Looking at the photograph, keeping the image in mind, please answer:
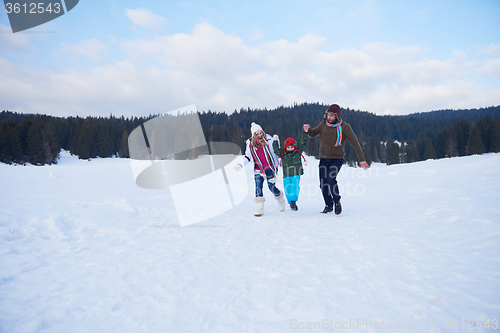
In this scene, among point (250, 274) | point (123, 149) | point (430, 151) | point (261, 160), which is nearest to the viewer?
point (250, 274)

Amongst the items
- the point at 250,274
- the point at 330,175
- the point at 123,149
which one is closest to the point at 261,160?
the point at 330,175

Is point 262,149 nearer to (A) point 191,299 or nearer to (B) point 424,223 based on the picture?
(B) point 424,223

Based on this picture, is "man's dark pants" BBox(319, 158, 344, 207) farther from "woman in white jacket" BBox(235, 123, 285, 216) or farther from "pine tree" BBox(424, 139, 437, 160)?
"pine tree" BBox(424, 139, 437, 160)

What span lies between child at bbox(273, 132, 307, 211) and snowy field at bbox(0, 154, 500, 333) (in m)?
1.60

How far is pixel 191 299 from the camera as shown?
2275 millimetres

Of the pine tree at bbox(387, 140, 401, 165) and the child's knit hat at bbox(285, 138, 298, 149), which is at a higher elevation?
the child's knit hat at bbox(285, 138, 298, 149)

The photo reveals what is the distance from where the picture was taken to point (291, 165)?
21.0ft

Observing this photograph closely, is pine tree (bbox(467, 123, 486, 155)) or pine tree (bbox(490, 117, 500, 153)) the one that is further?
pine tree (bbox(467, 123, 486, 155))

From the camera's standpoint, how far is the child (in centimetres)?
636

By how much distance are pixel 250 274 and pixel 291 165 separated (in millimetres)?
4003

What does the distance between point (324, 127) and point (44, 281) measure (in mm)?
5449

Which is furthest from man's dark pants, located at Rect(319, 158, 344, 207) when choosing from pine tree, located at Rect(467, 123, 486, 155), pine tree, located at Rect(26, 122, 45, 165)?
pine tree, located at Rect(467, 123, 486, 155)

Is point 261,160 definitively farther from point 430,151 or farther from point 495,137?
point 430,151

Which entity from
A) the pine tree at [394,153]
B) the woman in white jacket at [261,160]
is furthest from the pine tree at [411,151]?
the woman in white jacket at [261,160]
